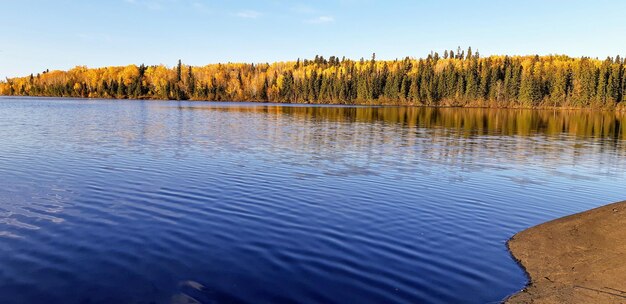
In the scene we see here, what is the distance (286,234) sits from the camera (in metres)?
15.0

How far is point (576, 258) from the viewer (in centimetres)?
1252

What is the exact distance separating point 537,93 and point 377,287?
204m

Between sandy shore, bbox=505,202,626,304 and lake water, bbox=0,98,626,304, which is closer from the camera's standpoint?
sandy shore, bbox=505,202,626,304

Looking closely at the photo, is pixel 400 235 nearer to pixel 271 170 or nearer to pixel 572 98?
pixel 271 170

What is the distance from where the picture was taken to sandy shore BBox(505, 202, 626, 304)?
34.1ft

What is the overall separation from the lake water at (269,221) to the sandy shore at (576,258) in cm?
62

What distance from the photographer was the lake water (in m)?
10.9

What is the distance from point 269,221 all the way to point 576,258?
9553 millimetres

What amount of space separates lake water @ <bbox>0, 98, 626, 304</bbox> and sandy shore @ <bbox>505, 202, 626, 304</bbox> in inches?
24.6

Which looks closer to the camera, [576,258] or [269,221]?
[576,258]

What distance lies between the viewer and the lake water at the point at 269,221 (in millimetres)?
10891

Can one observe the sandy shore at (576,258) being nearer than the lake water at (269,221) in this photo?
Yes

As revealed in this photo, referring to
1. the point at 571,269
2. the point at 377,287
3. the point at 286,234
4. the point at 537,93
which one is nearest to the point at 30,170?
the point at 286,234

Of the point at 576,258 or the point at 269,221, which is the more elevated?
the point at 576,258
